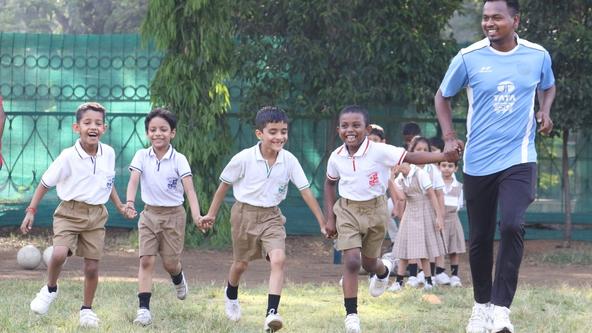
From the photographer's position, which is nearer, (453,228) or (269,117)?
(269,117)

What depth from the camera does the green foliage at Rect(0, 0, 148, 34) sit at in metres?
26.5

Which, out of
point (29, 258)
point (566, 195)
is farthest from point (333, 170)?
point (566, 195)

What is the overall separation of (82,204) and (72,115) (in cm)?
683

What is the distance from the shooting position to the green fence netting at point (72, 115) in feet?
45.4

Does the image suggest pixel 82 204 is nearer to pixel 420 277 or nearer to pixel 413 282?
pixel 413 282

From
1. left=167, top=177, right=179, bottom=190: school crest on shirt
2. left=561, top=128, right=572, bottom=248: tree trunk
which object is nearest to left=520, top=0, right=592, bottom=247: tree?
left=561, top=128, right=572, bottom=248: tree trunk

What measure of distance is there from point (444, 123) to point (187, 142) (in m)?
6.72

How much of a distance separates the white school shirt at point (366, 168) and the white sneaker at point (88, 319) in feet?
5.71

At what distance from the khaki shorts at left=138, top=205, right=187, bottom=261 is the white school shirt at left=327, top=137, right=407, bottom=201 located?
46.9 inches

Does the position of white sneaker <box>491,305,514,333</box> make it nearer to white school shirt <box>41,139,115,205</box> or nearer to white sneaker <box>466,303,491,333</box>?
white sneaker <box>466,303,491,333</box>

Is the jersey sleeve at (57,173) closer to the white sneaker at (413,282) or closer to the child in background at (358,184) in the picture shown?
the child in background at (358,184)

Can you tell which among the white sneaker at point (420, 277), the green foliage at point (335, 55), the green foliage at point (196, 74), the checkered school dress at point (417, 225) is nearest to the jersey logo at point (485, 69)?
the checkered school dress at point (417, 225)

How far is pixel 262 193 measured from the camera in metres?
7.27

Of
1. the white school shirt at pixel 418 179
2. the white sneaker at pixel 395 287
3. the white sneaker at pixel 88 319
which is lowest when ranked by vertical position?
the white sneaker at pixel 395 287
